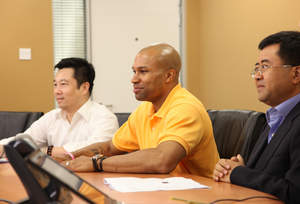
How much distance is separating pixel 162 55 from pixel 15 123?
1.58 meters

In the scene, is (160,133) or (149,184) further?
(160,133)

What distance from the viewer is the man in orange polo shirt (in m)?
1.92

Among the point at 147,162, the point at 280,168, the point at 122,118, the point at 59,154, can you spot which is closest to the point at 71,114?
the point at 122,118

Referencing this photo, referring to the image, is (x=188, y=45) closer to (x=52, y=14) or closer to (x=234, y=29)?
(x=234, y=29)

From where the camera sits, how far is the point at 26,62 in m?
5.30

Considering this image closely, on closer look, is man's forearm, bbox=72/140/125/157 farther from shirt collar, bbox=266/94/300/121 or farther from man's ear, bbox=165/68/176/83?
shirt collar, bbox=266/94/300/121

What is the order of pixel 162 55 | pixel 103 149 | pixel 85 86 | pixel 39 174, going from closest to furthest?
1. pixel 39 174
2. pixel 162 55
3. pixel 103 149
4. pixel 85 86

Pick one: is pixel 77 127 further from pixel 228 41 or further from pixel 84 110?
pixel 228 41

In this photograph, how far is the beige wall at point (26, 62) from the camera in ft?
17.1

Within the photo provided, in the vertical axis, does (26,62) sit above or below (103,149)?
above

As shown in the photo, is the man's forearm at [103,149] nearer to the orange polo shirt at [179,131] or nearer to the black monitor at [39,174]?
the orange polo shirt at [179,131]

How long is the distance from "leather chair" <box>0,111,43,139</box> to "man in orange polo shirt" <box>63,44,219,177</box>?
3.73 feet

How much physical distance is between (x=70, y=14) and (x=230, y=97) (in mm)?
2200

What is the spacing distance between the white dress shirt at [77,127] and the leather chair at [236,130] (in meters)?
0.76
